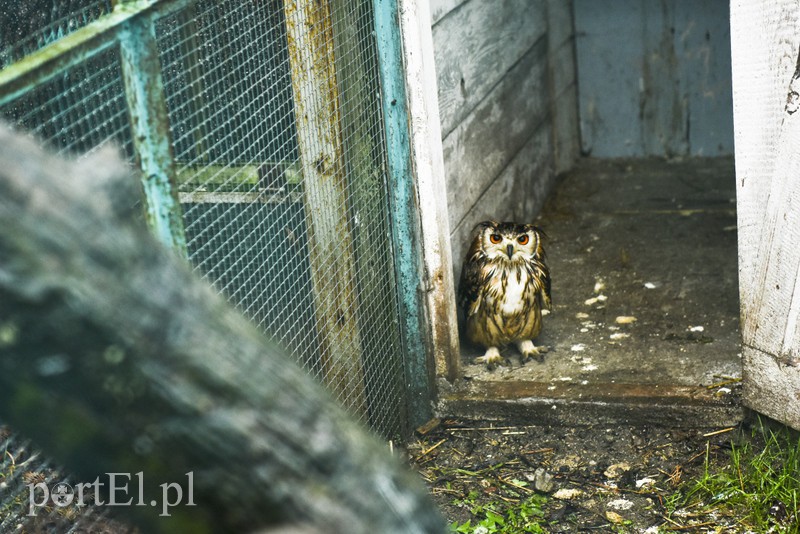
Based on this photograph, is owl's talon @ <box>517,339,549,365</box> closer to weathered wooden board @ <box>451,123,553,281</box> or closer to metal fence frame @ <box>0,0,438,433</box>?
weathered wooden board @ <box>451,123,553,281</box>

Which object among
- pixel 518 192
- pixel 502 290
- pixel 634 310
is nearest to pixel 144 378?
pixel 502 290

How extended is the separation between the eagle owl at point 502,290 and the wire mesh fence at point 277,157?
549mm

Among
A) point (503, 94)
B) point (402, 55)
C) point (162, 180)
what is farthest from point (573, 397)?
point (162, 180)

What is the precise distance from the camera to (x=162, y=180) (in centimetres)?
200

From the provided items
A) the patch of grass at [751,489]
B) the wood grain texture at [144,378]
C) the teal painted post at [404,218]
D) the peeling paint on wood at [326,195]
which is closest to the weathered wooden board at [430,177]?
the teal painted post at [404,218]

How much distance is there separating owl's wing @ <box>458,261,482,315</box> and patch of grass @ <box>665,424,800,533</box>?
3.82 feet

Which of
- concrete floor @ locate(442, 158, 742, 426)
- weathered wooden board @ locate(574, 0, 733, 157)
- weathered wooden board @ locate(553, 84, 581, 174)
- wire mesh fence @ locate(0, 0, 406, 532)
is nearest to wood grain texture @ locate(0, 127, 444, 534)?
wire mesh fence @ locate(0, 0, 406, 532)

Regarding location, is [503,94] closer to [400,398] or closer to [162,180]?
[400,398]

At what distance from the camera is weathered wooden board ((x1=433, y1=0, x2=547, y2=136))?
4.04m

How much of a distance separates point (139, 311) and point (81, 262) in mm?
72

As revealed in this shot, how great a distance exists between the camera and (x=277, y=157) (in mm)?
3021

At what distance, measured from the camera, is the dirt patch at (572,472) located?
10.6 feet

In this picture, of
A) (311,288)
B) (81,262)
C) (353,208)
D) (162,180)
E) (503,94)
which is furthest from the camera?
(503,94)

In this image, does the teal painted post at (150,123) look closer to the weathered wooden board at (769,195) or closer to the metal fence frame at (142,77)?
the metal fence frame at (142,77)
